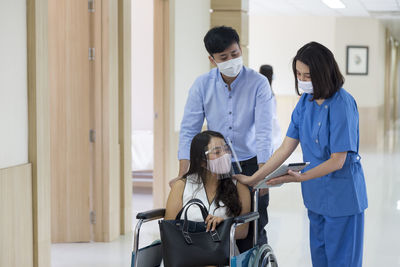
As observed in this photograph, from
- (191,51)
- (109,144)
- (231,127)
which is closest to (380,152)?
(191,51)

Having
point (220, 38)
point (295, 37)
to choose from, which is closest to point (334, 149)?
point (220, 38)

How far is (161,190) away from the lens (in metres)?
6.04

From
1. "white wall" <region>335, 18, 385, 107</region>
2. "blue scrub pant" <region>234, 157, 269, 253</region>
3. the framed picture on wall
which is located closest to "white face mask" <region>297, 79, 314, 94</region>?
"blue scrub pant" <region>234, 157, 269, 253</region>

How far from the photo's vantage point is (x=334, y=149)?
99.3 inches

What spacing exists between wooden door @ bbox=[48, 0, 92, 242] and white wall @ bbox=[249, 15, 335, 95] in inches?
350

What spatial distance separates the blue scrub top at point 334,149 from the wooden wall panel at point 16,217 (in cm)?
163

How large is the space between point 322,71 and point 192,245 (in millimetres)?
931

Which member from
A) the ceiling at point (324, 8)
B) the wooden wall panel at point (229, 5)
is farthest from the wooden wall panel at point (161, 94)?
the ceiling at point (324, 8)

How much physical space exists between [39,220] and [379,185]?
18.2 ft

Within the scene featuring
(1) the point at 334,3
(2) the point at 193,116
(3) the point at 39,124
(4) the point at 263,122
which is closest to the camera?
(4) the point at 263,122

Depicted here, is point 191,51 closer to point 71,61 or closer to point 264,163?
point 71,61

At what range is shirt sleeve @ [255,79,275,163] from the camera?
3061mm

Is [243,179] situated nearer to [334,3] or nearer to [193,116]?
[193,116]

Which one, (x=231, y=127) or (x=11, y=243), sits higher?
(x=231, y=127)
